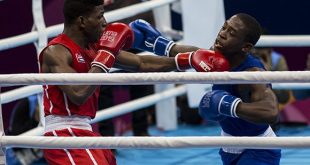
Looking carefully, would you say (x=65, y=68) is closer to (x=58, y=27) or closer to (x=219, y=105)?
(x=219, y=105)

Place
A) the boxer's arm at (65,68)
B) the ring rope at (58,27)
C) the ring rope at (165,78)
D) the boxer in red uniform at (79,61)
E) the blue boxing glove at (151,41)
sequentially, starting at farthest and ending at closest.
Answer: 1. the ring rope at (58,27)
2. the blue boxing glove at (151,41)
3. the boxer in red uniform at (79,61)
4. the boxer's arm at (65,68)
5. the ring rope at (165,78)

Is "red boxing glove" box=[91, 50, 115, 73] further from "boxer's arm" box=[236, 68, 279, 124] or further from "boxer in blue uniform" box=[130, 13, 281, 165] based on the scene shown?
"boxer's arm" box=[236, 68, 279, 124]

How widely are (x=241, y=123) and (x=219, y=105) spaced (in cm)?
30

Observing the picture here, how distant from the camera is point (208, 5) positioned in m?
5.04

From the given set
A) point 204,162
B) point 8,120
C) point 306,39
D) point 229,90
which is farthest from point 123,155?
point 229,90

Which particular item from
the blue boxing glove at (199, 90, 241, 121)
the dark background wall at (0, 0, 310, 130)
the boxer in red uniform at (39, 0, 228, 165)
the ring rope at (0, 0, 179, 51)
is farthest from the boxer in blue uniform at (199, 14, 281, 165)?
the dark background wall at (0, 0, 310, 130)

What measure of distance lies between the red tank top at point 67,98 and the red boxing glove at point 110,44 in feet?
0.31

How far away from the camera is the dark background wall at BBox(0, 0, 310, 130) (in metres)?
5.35

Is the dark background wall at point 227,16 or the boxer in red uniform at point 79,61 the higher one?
the boxer in red uniform at point 79,61

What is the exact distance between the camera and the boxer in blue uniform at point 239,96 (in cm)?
293

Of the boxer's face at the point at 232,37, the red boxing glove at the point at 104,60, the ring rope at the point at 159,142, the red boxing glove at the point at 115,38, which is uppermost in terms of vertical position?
the red boxing glove at the point at 115,38

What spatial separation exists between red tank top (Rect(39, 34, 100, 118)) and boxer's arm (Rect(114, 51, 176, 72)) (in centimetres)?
28

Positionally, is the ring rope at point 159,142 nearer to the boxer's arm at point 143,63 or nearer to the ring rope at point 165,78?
the ring rope at point 165,78

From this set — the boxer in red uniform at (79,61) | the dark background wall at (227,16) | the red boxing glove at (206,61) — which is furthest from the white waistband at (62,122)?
the dark background wall at (227,16)
